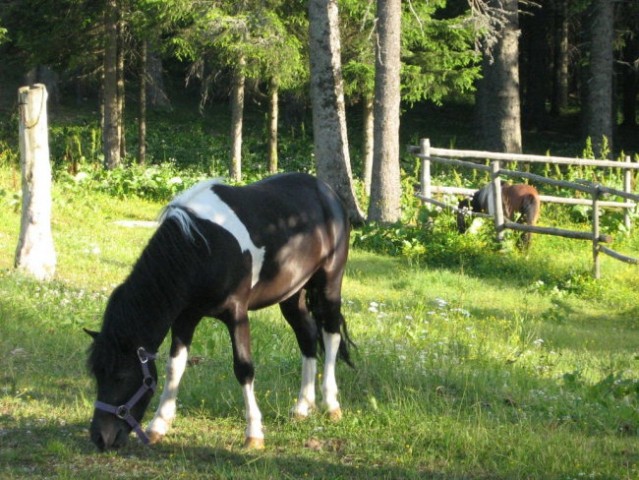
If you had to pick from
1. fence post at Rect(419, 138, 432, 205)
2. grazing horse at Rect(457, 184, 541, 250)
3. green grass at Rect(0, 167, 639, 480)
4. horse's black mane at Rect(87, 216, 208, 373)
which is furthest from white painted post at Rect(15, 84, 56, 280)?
fence post at Rect(419, 138, 432, 205)

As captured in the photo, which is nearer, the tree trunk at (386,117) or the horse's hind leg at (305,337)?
the horse's hind leg at (305,337)

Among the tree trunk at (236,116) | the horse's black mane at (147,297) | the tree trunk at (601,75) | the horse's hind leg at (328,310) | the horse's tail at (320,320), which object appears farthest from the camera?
the tree trunk at (601,75)

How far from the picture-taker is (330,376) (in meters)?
7.61

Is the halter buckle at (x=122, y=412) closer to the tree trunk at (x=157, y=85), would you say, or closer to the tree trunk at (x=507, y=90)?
→ the tree trunk at (x=507, y=90)

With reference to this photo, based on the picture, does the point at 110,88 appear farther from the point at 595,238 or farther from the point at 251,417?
the point at 251,417

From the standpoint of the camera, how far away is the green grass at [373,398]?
623cm

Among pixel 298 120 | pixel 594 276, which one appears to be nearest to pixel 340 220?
pixel 594 276

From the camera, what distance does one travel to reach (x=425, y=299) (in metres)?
13.8

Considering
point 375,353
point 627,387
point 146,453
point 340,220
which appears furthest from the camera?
point 375,353

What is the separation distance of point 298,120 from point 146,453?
3109 centimetres

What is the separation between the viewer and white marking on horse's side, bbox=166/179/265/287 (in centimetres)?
664

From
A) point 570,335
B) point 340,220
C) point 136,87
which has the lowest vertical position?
point 570,335

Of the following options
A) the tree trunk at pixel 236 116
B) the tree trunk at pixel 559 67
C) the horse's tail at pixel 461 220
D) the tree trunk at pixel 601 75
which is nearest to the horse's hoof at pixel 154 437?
the horse's tail at pixel 461 220

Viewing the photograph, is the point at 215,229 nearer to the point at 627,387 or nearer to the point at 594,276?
the point at 627,387
